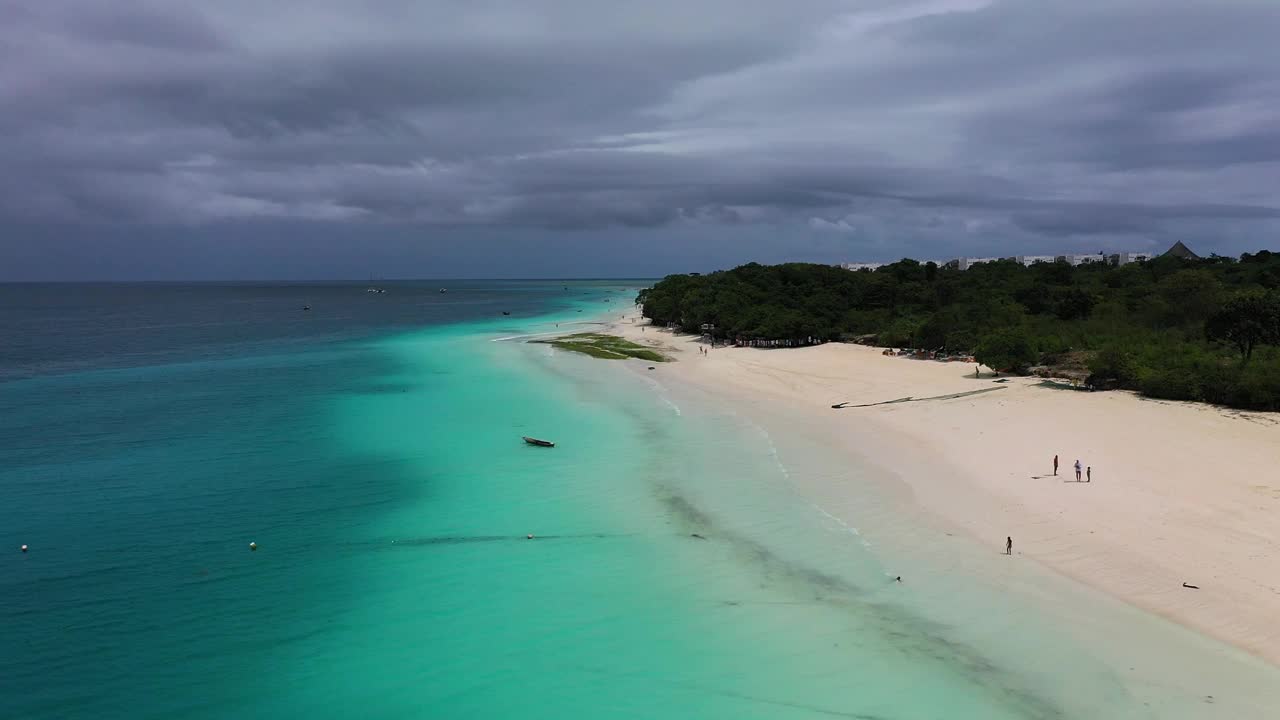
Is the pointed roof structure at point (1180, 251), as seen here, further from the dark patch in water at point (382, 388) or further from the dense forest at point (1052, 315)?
the dark patch in water at point (382, 388)

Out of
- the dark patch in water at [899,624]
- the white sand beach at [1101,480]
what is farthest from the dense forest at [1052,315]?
the dark patch in water at [899,624]

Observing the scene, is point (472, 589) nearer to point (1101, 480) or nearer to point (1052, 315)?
point (1101, 480)

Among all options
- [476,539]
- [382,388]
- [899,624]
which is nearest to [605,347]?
[382,388]

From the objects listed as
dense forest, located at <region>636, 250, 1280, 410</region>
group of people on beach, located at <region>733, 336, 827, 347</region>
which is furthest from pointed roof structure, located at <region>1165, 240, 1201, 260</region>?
group of people on beach, located at <region>733, 336, 827, 347</region>

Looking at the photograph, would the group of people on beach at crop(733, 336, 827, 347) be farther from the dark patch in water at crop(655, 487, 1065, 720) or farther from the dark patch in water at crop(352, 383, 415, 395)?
the dark patch in water at crop(655, 487, 1065, 720)

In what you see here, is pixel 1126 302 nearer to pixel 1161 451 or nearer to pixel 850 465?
pixel 1161 451
